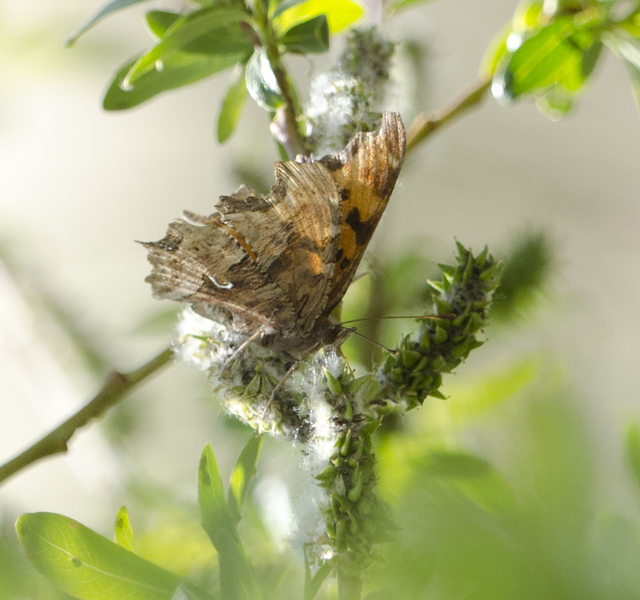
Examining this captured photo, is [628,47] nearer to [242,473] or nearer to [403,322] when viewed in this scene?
[403,322]

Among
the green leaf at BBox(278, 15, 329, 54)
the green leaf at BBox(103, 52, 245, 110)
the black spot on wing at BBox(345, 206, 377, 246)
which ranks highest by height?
the green leaf at BBox(278, 15, 329, 54)

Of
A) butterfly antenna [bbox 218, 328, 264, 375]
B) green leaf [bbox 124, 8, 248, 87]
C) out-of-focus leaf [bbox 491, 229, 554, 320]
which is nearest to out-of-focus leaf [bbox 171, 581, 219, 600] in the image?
butterfly antenna [bbox 218, 328, 264, 375]

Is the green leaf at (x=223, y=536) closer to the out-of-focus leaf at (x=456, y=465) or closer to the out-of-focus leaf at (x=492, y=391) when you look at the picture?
the out-of-focus leaf at (x=456, y=465)

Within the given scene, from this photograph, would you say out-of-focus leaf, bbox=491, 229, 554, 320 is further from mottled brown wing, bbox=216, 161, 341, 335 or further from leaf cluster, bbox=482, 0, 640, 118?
mottled brown wing, bbox=216, 161, 341, 335

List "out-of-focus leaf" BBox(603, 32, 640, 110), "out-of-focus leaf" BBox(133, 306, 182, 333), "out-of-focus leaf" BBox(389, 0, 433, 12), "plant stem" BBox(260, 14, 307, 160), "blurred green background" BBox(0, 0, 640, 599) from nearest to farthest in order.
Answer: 1. "blurred green background" BBox(0, 0, 640, 599)
2. "plant stem" BBox(260, 14, 307, 160)
3. "out-of-focus leaf" BBox(603, 32, 640, 110)
4. "out-of-focus leaf" BBox(389, 0, 433, 12)
5. "out-of-focus leaf" BBox(133, 306, 182, 333)

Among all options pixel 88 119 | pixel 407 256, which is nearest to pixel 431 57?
pixel 407 256

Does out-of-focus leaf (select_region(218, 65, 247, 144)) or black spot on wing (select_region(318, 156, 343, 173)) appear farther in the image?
out-of-focus leaf (select_region(218, 65, 247, 144))
